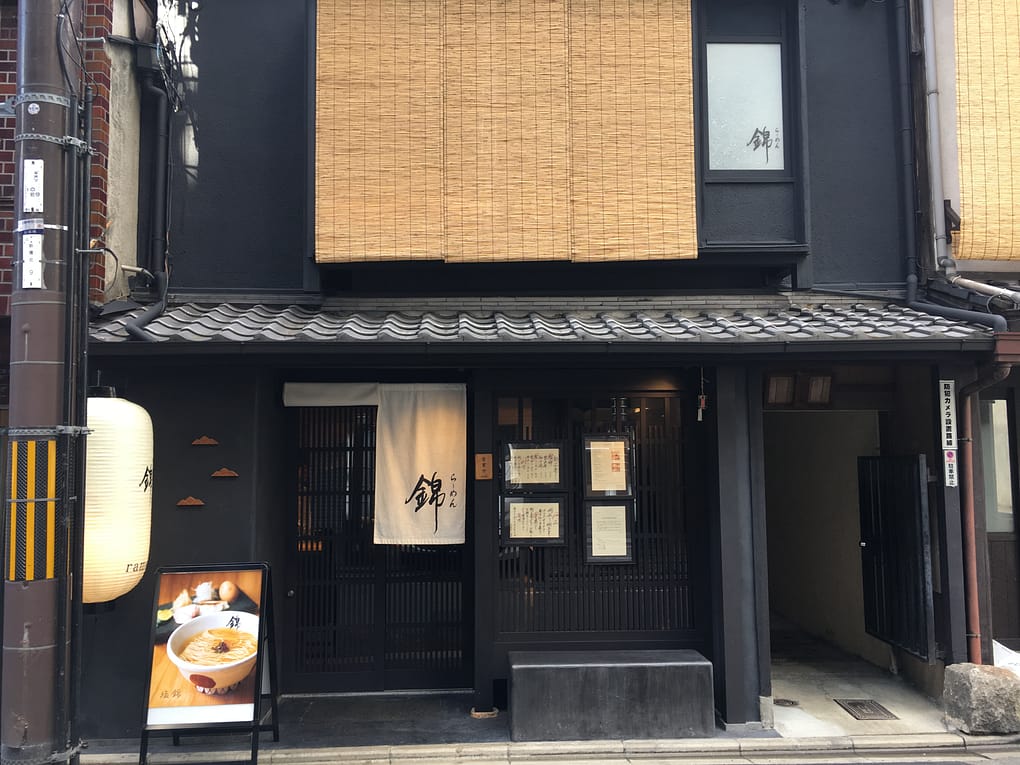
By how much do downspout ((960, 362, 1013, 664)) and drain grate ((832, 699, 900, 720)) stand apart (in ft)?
3.33

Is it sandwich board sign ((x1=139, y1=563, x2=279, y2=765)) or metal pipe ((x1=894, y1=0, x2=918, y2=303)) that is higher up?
metal pipe ((x1=894, y1=0, x2=918, y2=303))

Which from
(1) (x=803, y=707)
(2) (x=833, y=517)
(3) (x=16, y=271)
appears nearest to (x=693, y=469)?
(1) (x=803, y=707)

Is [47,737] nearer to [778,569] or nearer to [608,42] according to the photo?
[608,42]

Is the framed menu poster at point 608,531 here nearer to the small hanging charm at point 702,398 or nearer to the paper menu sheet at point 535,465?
the paper menu sheet at point 535,465

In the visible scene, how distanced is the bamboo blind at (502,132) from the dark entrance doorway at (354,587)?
2150 mm

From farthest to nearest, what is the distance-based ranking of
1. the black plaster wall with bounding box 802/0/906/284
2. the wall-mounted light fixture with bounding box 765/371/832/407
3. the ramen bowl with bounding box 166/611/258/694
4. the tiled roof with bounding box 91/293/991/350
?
the black plaster wall with bounding box 802/0/906/284 → the wall-mounted light fixture with bounding box 765/371/832/407 → the tiled roof with bounding box 91/293/991/350 → the ramen bowl with bounding box 166/611/258/694

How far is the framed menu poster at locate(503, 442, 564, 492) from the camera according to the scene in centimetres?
735

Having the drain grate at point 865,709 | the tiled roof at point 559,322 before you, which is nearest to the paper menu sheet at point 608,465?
the tiled roof at point 559,322

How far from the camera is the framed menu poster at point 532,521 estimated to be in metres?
7.28

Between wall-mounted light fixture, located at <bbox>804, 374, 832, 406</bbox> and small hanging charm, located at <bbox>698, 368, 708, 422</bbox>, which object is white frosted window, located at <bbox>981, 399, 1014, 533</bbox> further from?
small hanging charm, located at <bbox>698, 368, 708, 422</bbox>

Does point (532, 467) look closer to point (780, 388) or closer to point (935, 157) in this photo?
point (780, 388)

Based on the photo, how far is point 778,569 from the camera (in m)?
11.2

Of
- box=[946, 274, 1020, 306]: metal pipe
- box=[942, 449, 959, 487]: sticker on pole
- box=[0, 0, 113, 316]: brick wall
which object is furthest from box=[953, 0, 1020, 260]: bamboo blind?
box=[0, 0, 113, 316]: brick wall

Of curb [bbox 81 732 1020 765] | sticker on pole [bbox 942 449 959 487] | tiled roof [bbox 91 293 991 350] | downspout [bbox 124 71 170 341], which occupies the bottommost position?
curb [bbox 81 732 1020 765]
